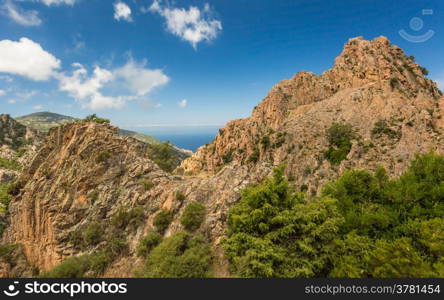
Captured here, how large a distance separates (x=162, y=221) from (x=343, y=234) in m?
13.6

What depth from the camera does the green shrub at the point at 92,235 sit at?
20219mm

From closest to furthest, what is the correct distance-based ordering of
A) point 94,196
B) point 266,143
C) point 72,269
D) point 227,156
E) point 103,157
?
point 72,269
point 94,196
point 103,157
point 266,143
point 227,156

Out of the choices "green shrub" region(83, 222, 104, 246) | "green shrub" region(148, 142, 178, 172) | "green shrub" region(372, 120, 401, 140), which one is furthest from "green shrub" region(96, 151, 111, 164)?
"green shrub" region(372, 120, 401, 140)

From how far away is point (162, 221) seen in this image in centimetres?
1795

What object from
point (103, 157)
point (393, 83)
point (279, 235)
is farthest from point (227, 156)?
point (279, 235)

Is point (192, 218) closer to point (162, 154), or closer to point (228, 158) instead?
point (162, 154)

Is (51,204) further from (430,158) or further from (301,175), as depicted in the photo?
(301,175)

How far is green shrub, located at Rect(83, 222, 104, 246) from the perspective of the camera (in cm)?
2022

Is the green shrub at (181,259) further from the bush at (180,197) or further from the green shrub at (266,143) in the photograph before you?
the green shrub at (266,143)

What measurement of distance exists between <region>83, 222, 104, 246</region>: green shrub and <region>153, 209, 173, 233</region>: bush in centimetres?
691

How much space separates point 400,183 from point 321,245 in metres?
8.42

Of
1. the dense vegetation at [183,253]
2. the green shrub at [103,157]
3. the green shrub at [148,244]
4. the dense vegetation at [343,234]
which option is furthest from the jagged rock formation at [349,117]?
the green shrub at [103,157]

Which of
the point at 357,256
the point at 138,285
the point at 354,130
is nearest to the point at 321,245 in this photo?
the point at 357,256

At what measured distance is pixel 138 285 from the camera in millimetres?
8469
